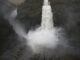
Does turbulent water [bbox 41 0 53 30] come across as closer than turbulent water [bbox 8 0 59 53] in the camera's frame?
No

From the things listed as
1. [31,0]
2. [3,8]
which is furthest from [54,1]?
[3,8]

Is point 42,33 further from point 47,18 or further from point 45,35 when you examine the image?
point 47,18

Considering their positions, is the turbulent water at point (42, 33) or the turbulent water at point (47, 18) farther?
the turbulent water at point (47, 18)

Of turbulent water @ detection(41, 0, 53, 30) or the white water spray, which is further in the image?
turbulent water @ detection(41, 0, 53, 30)

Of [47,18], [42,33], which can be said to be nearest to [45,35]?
[42,33]

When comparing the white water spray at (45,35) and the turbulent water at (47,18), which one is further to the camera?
the turbulent water at (47,18)

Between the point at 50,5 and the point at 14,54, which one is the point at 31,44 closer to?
the point at 14,54

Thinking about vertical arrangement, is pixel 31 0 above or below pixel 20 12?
above

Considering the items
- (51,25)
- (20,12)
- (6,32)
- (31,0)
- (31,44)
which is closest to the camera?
(31,44)
